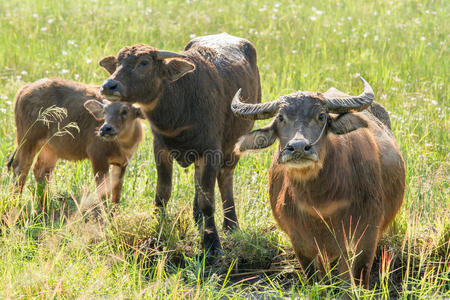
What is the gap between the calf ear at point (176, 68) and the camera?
566cm

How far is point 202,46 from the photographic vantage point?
6488mm

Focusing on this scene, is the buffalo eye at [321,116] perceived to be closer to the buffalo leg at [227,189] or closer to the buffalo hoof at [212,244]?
the buffalo hoof at [212,244]

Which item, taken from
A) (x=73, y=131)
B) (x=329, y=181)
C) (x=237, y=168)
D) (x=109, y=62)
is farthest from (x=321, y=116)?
(x=73, y=131)

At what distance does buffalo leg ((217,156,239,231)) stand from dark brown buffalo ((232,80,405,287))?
5.58ft

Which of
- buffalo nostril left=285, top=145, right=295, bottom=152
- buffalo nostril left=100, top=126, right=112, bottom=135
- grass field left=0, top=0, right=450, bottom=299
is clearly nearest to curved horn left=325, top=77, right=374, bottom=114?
buffalo nostril left=285, top=145, right=295, bottom=152

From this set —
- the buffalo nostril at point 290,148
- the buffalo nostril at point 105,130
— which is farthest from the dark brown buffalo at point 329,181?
the buffalo nostril at point 105,130

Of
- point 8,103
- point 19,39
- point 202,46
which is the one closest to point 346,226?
point 202,46

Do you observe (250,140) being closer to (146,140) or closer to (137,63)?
(137,63)

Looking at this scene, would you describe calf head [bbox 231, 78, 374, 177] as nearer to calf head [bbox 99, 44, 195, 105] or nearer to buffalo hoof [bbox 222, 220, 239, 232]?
calf head [bbox 99, 44, 195, 105]

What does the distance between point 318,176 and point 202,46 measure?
2.52 m

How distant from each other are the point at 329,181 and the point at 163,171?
2.03 meters

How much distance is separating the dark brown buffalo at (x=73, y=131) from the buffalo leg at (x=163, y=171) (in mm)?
787

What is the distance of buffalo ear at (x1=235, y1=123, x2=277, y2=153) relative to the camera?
4.50 meters

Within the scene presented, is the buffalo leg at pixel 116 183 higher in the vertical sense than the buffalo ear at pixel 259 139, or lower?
lower
